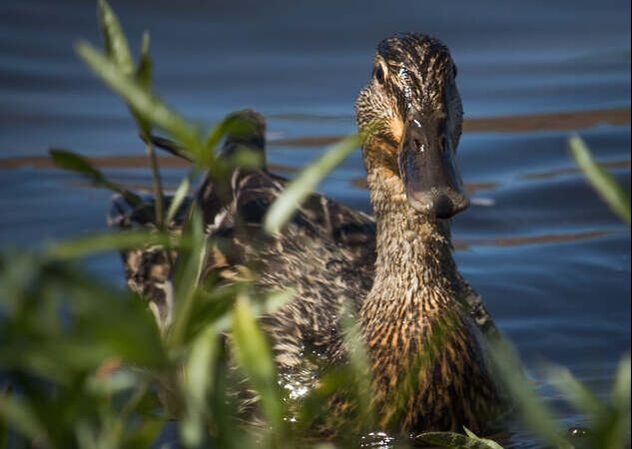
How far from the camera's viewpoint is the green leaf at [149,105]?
2.22 meters

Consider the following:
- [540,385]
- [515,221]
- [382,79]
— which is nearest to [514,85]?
[515,221]

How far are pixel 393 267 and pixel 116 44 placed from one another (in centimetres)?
323

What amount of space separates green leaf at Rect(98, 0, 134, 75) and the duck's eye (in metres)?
2.73

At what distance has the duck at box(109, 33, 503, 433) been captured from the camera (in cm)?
532

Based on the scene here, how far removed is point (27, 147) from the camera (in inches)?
400

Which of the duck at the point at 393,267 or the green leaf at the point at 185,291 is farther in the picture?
the duck at the point at 393,267

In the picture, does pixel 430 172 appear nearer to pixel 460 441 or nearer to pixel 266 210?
pixel 460 441

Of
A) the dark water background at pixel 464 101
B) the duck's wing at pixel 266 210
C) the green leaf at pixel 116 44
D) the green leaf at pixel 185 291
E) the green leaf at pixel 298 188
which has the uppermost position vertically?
the dark water background at pixel 464 101

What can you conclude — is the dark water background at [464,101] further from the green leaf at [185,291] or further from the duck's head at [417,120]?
the green leaf at [185,291]

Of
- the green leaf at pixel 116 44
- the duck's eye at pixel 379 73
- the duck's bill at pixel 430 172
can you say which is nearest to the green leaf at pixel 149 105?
the green leaf at pixel 116 44

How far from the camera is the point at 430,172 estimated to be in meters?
4.88

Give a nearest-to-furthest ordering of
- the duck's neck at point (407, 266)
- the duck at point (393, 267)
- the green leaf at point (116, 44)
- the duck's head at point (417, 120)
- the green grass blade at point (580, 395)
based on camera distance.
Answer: the green grass blade at point (580, 395) → the green leaf at point (116, 44) → the duck's head at point (417, 120) → the duck at point (393, 267) → the duck's neck at point (407, 266)

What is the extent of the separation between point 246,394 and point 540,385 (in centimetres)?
188

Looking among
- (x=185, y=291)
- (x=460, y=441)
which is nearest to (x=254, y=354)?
(x=185, y=291)
